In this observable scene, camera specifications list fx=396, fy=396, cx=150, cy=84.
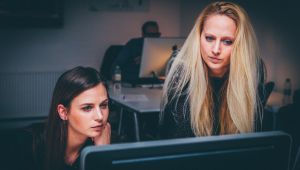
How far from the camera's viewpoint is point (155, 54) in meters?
3.42

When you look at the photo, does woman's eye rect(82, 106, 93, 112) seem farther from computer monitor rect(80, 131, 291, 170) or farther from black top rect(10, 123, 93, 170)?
computer monitor rect(80, 131, 291, 170)

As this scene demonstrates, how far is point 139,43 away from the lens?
3.89m

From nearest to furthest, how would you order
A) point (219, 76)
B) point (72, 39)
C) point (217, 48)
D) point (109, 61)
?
point (217, 48) → point (219, 76) → point (109, 61) → point (72, 39)

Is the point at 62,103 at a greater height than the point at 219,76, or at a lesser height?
lesser

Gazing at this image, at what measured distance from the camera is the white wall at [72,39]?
200 inches

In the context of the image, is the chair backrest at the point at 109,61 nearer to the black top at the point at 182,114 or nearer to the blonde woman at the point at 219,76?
the black top at the point at 182,114

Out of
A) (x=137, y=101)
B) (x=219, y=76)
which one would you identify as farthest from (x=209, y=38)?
(x=137, y=101)

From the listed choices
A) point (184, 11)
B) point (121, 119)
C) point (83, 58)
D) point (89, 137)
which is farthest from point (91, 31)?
point (89, 137)

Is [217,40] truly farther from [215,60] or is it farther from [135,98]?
[135,98]

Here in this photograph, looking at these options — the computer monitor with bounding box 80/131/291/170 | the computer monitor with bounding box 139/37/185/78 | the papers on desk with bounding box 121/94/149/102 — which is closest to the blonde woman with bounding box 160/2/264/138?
the computer monitor with bounding box 80/131/291/170

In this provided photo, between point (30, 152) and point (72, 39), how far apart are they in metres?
3.99

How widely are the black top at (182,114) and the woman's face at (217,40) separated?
0.09 metres

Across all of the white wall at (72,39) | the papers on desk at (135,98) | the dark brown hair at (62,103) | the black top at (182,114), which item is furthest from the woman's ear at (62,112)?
the white wall at (72,39)

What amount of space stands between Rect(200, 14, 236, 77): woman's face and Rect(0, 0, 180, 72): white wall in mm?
4152
